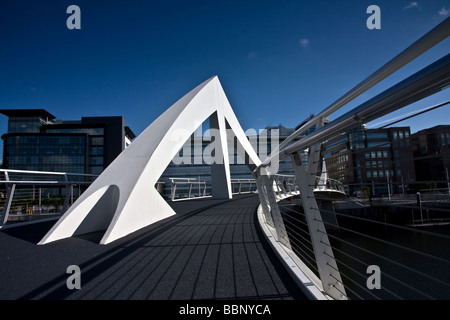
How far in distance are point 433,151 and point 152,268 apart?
2284 millimetres

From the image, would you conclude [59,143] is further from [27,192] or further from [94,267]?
[94,267]

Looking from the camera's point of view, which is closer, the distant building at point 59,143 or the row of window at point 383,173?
the row of window at point 383,173

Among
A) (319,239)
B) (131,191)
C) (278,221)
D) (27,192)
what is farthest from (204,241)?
(27,192)

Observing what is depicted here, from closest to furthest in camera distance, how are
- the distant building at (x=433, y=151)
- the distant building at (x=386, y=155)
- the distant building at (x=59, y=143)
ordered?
the distant building at (x=433, y=151) < the distant building at (x=386, y=155) < the distant building at (x=59, y=143)

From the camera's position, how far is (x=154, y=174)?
525 centimetres

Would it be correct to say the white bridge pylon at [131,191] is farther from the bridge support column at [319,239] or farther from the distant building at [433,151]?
the distant building at [433,151]

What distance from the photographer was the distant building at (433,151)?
814 mm

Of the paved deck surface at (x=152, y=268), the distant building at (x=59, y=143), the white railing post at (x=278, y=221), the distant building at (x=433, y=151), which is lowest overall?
the paved deck surface at (x=152, y=268)

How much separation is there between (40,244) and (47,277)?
1.70 metres

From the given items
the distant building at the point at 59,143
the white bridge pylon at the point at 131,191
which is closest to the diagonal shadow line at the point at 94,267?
the white bridge pylon at the point at 131,191

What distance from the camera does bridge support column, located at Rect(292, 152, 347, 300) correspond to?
155 cm

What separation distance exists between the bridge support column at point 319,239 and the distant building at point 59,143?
41748 mm
